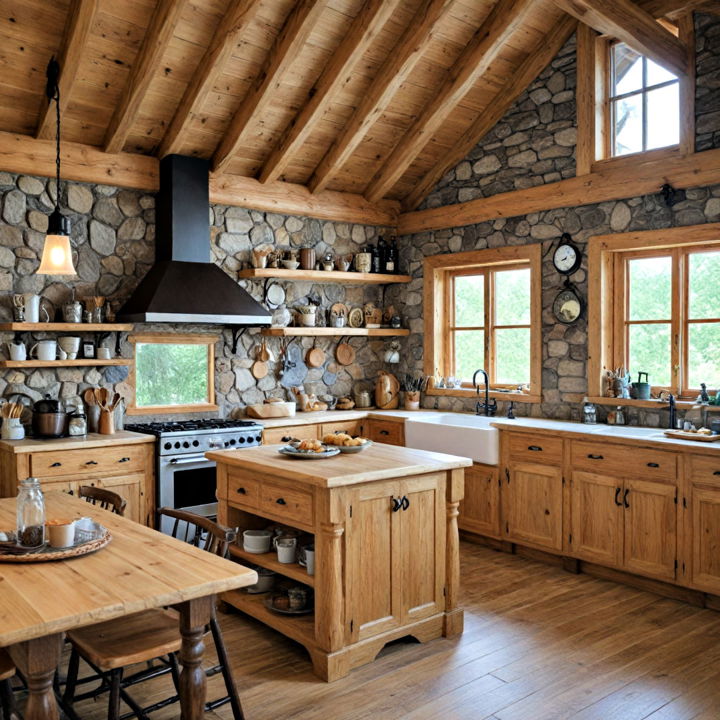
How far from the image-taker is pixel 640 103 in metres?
5.61

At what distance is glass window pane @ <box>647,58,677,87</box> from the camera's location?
5.44 m

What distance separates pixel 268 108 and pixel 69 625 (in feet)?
15.5

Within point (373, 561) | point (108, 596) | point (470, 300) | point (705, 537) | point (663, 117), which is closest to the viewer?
point (108, 596)

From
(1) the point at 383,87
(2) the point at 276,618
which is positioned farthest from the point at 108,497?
(1) the point at 383,87

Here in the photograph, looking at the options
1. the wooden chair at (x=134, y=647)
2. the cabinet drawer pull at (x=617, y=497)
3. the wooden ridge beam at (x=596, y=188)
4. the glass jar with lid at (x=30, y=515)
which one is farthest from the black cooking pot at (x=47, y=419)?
the cabinet drawer pull at (x=617, y=497)

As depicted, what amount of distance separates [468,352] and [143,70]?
3.82m

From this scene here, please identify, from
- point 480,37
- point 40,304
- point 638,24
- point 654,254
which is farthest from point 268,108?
point 654,254

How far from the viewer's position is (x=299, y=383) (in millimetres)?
6941

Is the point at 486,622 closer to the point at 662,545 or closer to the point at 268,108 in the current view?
the point at 662,545

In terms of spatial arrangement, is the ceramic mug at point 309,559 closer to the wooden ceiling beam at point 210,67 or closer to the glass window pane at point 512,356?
the glass window pane at point 512,356

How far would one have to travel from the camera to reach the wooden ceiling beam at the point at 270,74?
4.90m

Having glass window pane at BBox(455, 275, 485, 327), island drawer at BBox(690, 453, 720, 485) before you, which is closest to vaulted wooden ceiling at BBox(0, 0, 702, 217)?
glass window pane at BBox(455, 275, 485, 327)

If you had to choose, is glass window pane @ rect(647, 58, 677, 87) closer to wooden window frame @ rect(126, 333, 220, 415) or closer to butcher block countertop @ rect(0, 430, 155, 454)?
wooden window frame @ rect(126, 333, 220, 415)

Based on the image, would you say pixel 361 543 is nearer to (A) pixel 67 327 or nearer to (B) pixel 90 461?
(B) pixel 90 461
